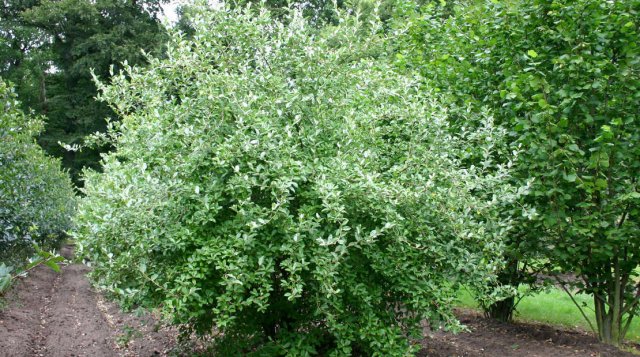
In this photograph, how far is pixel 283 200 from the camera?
12.2 ft

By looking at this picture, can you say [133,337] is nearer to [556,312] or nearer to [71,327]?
[71,327]

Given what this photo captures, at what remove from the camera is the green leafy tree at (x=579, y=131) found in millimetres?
→ 5082

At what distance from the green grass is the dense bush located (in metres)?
5.67

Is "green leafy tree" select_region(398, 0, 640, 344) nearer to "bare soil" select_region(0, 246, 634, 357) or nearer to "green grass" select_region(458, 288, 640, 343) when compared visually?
"bare soil" select_region(0, 246, 634, 357)

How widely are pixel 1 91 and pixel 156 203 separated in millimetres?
2896

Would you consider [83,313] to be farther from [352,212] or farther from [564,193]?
[564,193]

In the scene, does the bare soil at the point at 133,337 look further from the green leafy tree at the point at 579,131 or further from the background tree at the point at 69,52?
the background tree at the point at 69,52

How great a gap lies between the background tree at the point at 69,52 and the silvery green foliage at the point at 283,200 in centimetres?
2436

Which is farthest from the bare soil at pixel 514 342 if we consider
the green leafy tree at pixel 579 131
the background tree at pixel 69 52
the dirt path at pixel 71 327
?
the background tree at pixel 69 52

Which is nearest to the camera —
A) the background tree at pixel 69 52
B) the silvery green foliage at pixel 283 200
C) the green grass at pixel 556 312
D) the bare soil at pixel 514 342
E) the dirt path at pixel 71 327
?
the silvery green foliage at pixel 283 200

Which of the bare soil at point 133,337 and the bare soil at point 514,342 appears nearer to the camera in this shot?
the bare soil at point 514,342

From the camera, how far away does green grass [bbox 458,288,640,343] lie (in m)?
7.27

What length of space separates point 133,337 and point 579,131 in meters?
5.23

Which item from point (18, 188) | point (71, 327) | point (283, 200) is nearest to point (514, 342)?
point (283, 200)
